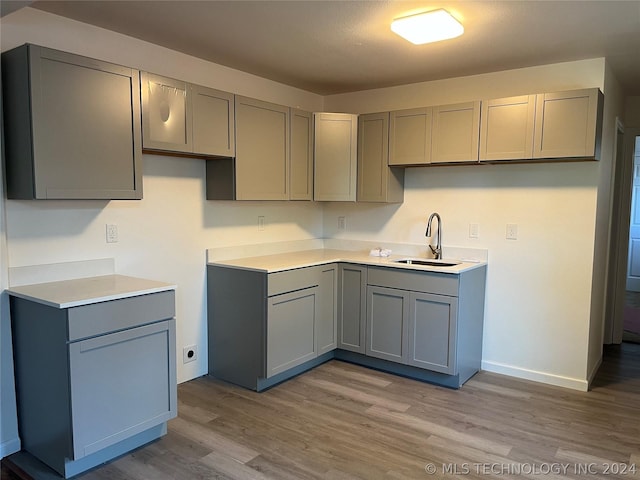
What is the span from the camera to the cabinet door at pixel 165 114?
2.71 meters

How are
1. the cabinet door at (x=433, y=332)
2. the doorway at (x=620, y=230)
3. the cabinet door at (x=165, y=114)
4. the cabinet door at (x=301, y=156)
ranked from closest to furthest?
the cabinet door at (x=165, y=114)
the cabinet door at (x=433, y=332)
the cabinet door at (x=301, y=156)
the doorway at (x=620, y=230)

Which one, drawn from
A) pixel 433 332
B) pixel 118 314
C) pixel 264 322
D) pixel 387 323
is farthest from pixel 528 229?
pixel 118 314

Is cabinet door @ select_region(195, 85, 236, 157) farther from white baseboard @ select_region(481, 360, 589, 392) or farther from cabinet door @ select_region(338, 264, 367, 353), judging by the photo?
white baseboard @ select_region(481, 360, 589, 392)

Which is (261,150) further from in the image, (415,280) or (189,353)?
(189,353)

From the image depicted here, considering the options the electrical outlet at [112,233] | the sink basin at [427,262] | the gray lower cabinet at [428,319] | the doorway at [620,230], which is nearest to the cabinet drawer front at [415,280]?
the gray lower cabinet at [428,319]

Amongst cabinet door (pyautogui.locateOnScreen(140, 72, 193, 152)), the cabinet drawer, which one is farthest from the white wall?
cabinet door (pyautogui.locateOnScreen(140, 72, 193, 152))

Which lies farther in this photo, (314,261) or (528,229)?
(314,261)

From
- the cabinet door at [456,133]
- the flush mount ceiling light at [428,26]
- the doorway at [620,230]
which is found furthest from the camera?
the doorway at [620,230]

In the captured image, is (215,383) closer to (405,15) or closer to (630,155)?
(405,15)

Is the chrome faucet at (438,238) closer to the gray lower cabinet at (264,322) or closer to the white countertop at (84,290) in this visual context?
the gray lower cabinet at (264,322)

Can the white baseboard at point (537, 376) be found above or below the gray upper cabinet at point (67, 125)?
below

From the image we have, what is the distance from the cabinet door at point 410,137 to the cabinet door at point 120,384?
7.15 feet

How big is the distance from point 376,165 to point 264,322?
1.60 metres

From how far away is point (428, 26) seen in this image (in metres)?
2.44
